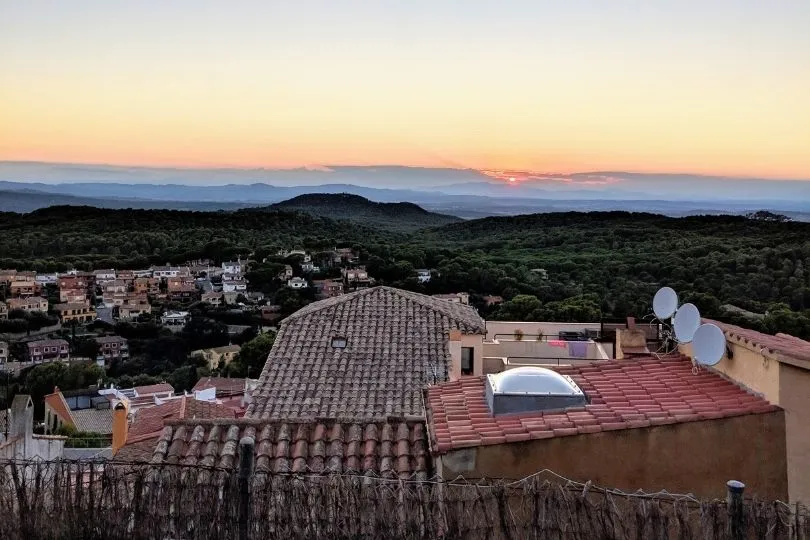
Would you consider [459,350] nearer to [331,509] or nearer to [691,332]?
[691,332]

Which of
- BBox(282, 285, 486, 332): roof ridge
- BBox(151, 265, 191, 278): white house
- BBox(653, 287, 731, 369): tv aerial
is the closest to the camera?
BBox(653, 287, 731, 369): tv aerial

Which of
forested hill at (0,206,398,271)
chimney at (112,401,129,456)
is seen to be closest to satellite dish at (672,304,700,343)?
chimney at (112,401,129,456)

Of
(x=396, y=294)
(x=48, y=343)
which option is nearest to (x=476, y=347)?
(x=396, y=294)

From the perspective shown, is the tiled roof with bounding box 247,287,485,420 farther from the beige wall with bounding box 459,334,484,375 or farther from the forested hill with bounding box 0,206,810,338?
the forested hill with bounding box 0,206,810,338

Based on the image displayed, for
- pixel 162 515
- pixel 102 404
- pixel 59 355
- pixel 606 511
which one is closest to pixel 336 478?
pixel 162 515

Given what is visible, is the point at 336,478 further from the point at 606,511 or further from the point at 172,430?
the point at 172,430

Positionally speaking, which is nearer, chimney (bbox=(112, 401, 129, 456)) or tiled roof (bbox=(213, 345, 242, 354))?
chimney (bbox=(112, 401, 129, 456))

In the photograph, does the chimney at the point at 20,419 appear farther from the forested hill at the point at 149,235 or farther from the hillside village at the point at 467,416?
the forested hill at the point at 149,235

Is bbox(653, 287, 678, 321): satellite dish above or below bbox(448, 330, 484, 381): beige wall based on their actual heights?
above
